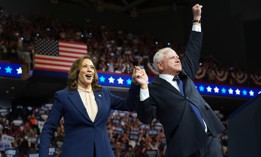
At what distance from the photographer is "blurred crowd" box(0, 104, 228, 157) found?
31.6 ft

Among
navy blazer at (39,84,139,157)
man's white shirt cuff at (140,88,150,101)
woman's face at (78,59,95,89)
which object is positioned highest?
woman's face at (78,59,95,89)

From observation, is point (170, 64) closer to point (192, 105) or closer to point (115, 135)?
point (192, 105)

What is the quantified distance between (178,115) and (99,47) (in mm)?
12962

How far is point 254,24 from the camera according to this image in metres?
18.6

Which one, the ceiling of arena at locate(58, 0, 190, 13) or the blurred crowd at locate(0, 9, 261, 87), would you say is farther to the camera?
the ceiling of arena at locate(58, 0, 190, 13)

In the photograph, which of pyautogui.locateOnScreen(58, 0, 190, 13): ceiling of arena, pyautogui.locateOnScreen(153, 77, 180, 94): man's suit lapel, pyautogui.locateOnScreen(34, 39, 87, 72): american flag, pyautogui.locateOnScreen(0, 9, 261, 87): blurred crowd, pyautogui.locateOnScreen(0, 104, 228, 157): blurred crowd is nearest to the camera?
pyautogui.locateOnScreen(153, 77, 180, 94): man's suit lapel

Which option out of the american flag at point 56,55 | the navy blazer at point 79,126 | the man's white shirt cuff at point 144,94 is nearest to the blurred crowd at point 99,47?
the american flag at point 56,55

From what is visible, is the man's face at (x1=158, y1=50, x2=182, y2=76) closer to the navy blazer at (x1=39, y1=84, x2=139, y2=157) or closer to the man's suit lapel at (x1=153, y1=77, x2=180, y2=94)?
the man's suit lapel at (x1=153, y1=77, x2=180, y2=94)

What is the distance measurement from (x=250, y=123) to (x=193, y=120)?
107cm

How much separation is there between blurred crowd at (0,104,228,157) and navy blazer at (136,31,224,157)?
231 inches

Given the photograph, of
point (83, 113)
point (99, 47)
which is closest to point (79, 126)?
point (83, 113)

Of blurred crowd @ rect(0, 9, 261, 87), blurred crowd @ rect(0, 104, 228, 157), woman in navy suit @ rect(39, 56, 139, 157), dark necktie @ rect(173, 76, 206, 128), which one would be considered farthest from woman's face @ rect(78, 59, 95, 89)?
blurred crowd @ rect(0, 9, 261, 87)

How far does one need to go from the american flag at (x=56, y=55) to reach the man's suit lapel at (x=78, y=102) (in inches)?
429

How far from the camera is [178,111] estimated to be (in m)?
3.11
